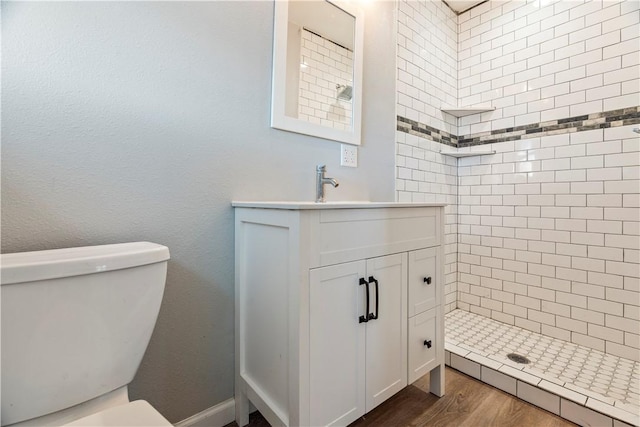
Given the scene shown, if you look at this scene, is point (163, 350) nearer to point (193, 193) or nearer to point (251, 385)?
point (251, 385)

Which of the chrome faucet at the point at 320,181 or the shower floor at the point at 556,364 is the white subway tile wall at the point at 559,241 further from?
the chrome faucet at the point at 320,181

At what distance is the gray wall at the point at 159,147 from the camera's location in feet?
2.81

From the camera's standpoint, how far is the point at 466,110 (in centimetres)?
225

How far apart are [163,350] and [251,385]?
36 centimetres

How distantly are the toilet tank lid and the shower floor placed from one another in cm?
173

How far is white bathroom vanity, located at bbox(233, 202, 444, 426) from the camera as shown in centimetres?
94

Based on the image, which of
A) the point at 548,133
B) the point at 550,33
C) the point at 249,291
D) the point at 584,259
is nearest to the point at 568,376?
the point at 584,259

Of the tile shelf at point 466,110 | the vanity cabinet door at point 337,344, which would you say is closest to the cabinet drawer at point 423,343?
the vanity cabinet door at point 337,344

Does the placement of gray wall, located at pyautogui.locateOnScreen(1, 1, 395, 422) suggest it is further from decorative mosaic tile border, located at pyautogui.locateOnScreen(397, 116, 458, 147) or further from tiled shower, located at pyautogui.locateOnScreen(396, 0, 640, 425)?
tiled shower, located at pyautogui.locateOnScreen(396, 0, 640, 425)

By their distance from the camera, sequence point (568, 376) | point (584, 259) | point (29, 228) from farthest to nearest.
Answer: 1. point (584, 259)
2. point (568, 376)
3. point (29, 228)

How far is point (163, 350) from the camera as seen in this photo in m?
1.09

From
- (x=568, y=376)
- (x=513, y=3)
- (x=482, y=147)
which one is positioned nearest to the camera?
(x=568, y=376)

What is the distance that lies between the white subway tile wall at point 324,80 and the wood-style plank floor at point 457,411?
4.70 ft

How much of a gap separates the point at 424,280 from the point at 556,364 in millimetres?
1014
